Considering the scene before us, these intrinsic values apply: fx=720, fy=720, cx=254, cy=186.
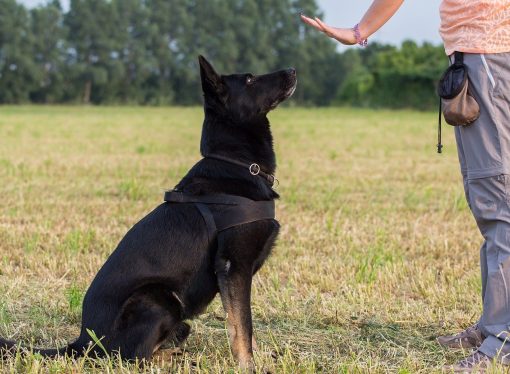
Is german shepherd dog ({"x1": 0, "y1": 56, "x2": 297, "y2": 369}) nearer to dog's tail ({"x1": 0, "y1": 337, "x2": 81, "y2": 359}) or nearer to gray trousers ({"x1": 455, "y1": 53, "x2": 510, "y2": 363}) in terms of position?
dog's tail ({"x1": 0, "y1": 337, "x2": 81, "y2": 359})

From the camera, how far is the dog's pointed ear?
400 centimetres

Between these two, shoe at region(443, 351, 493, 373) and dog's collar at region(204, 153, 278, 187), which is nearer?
shoe at region(443, 351, 493, 373)

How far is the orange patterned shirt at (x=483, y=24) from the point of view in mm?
3686

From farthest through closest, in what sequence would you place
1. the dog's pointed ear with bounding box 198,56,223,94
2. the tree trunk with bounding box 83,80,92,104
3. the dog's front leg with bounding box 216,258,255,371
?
the tree trunk with bounding box 83,80,92,104 → the dog's pointed ear with bounding box 198,56,223,94 → the dog's front leg with bounding box 216,258,255,371

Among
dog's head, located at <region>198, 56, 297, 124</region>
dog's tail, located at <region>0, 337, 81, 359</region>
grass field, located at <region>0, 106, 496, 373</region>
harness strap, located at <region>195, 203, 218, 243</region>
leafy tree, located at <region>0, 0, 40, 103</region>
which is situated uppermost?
leafy tree, located at <region>0, 0, 40, 103</region>

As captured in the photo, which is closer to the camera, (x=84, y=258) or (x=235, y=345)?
(x=235, y=345)

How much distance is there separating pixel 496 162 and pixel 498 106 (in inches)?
11.3

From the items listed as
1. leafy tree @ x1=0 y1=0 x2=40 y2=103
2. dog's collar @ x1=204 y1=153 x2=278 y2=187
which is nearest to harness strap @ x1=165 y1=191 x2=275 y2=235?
dog's collar @ x1=204 y1=153 x2=278 y2=187

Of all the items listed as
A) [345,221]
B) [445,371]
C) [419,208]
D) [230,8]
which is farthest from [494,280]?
[230,8]

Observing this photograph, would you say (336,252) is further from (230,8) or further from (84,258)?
(230,8)

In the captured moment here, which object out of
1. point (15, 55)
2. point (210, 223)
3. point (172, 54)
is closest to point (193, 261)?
point (210, 223)

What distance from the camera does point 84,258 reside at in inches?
248

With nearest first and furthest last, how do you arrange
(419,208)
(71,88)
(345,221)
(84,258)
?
(84,258) < (345,221) < (419,208) < (71,88)

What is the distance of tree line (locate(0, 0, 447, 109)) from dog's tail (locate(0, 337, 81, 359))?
4938 centimetres
